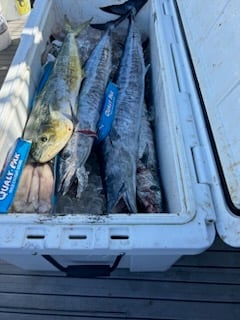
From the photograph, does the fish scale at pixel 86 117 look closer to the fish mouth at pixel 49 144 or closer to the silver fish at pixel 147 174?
the fish mouth at pixel 49 144

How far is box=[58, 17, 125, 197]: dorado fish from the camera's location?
1.14m

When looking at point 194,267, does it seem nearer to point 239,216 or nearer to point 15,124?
point 239,216

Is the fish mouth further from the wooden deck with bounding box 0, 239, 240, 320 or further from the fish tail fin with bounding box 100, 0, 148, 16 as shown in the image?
the fish tail fin with bounding box 100, 0, 148, 16

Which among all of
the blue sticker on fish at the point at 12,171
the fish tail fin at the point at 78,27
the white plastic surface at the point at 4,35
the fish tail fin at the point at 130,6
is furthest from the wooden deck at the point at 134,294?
the white plastic surface at the point at 4,35

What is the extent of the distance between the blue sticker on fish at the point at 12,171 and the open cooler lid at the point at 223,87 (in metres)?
0.64

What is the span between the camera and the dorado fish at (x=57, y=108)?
119 cm

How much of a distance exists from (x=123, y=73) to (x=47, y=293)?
3.42ft

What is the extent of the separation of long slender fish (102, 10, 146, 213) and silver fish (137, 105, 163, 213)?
3cm

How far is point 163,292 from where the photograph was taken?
131 cm

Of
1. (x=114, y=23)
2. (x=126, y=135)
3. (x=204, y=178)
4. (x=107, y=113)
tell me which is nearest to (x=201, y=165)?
(x=204, y=178)

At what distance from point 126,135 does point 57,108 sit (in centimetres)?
30

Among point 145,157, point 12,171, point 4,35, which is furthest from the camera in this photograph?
point 4,35

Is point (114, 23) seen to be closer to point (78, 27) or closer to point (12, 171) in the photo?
point (78, 27)

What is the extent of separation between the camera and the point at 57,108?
130cm
